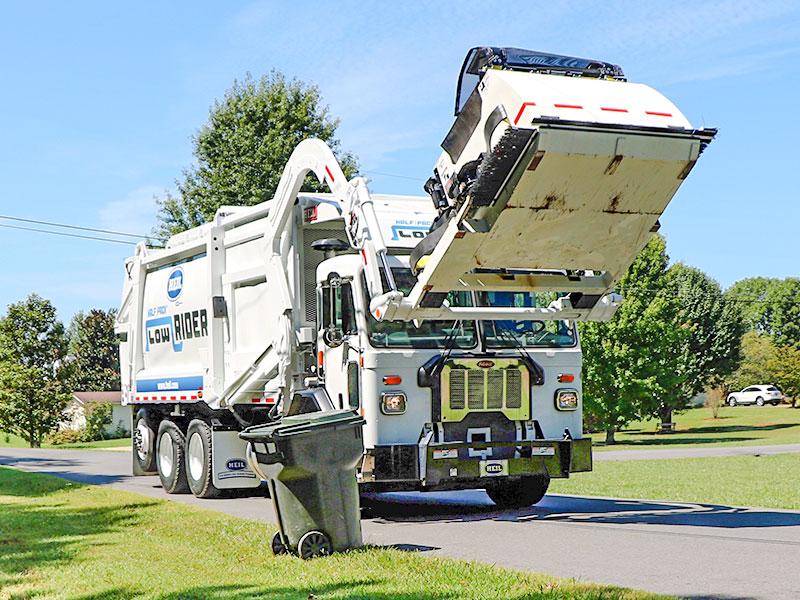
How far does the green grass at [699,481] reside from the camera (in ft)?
42.8

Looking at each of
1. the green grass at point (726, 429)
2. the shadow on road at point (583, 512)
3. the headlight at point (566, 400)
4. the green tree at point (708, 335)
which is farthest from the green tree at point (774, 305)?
the headlight at point (566, 400)

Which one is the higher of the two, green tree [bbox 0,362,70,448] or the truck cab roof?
the truck cab roof

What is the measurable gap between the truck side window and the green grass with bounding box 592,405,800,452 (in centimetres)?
2921

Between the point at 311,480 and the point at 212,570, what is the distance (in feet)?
3.52

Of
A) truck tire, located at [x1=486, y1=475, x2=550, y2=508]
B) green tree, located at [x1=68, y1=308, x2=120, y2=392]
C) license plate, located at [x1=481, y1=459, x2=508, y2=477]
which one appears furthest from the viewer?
green tree, located at [x1=68, y1=308, x2=120, y2=392]

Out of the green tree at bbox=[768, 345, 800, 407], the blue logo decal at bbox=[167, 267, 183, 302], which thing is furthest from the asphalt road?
the green tree at bbox=[768, 345, 800, 407]

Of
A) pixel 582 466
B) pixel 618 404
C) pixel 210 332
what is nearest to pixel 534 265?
pixel 582 466

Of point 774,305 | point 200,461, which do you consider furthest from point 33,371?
point 774,305

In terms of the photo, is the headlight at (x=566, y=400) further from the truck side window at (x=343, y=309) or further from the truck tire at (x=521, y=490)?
the truck side window at (x=343, y=309)

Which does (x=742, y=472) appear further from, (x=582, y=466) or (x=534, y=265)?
(x=534, y=265)

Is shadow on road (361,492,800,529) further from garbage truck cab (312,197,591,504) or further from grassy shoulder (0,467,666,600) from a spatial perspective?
grassy shoulder (0,467,666,600)

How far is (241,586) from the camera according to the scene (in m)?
6.89

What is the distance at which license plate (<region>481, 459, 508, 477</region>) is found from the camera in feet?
33.9

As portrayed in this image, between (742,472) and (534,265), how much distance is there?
1155 centimetres
